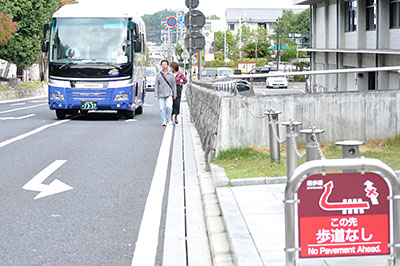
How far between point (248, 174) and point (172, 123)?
436 inches

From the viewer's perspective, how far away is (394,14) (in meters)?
28.6

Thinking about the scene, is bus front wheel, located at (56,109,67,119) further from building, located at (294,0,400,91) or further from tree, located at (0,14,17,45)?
tree, located at (0,14,17,45)

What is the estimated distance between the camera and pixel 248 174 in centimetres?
915

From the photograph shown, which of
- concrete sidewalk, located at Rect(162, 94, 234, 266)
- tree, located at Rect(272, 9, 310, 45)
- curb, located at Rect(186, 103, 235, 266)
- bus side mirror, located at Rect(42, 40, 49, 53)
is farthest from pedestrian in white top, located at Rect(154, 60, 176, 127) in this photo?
tree, located at Rect(272, 9, 310, 45)

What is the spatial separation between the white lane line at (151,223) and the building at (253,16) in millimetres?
145931

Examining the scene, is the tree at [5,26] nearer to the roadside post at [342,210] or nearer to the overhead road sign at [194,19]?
the overhead road sign at [194,19]

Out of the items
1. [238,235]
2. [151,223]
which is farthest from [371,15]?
[238,235]

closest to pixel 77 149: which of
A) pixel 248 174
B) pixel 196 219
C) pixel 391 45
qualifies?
pixel 248 174

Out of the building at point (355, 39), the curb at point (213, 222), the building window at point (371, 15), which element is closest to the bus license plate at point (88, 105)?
the building at point (355, 39)

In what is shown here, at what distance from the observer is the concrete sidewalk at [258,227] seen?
516 cm

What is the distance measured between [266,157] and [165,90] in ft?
29.0

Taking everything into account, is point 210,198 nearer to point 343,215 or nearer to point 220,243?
point 220,243

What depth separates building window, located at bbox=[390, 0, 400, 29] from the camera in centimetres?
2805

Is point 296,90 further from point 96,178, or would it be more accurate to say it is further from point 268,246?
point 268,246
